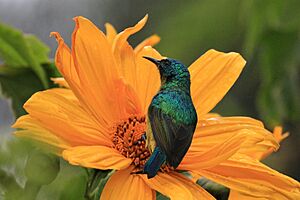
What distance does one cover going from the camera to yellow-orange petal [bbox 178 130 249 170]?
447mm

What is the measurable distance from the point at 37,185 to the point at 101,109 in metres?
0.19

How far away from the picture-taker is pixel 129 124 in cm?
51

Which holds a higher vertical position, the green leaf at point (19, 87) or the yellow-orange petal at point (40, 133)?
the green leaf at point (19, 87)

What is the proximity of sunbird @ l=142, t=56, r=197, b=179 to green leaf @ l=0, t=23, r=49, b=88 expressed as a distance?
12 cm

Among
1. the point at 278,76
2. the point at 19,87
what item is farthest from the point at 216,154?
the point at 278,76

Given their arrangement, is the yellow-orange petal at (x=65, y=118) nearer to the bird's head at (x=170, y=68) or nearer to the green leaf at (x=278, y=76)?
the bird's head at (x=170, y=68)

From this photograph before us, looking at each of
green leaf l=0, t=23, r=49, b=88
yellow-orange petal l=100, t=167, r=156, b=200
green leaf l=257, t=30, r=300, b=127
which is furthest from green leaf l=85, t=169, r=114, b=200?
green leaf l=257, t=30, r=300, b=127

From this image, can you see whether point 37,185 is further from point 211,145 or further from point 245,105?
point 245,105

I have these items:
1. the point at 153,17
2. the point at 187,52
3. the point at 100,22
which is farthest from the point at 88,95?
the point at 100,22

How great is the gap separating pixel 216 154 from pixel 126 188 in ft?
0.20

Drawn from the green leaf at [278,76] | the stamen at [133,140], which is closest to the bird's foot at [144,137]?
the stamen at [133,140]

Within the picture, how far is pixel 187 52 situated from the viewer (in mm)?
1881

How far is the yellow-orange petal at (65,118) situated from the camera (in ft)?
1.47

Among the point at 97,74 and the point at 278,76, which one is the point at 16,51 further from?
the point at 278,76
